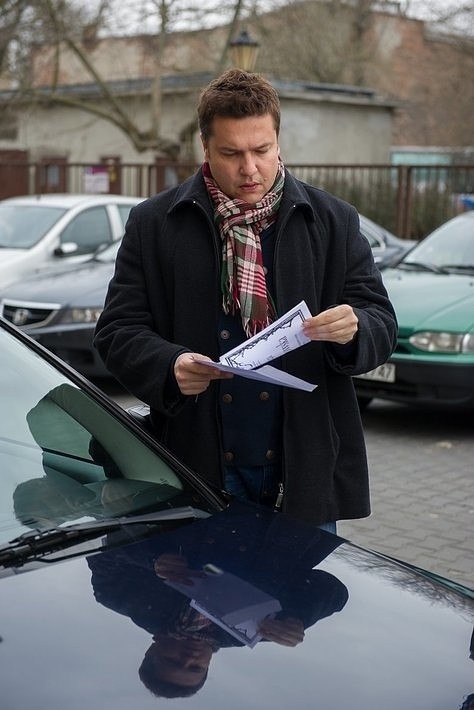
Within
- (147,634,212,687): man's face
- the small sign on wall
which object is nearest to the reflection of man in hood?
(147,634,212,687): man's face

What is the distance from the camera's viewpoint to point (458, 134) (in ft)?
109

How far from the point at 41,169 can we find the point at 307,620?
64.2 feet

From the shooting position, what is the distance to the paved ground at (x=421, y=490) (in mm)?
5281

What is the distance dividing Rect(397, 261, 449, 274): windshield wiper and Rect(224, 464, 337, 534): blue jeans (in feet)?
18.6

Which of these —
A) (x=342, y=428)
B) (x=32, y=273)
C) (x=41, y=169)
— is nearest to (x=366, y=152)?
(x=41, y=169)

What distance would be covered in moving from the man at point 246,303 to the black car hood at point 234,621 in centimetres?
34

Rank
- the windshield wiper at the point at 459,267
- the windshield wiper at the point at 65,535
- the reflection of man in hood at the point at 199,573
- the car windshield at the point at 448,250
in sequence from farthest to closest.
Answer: the car windshield at the point at 448,250
the windshield wiper at the point at 459,267
the windshield wiper at the point at 65,535
the reflection of man in hood at the point at 199,573

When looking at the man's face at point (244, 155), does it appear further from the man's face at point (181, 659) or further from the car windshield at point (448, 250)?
the car windshield at point (448, 250)

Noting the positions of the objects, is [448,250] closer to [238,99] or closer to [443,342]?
[443,342]

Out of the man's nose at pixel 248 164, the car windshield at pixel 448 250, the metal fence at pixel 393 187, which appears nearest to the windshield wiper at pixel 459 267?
the car windshield at pixel 448 250

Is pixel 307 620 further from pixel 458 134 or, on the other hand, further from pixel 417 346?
pixel 458 134

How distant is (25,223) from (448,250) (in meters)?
5.08

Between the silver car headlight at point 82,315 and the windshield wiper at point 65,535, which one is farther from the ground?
the windshield wiper at point 65,535

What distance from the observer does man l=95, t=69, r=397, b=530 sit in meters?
2.75
